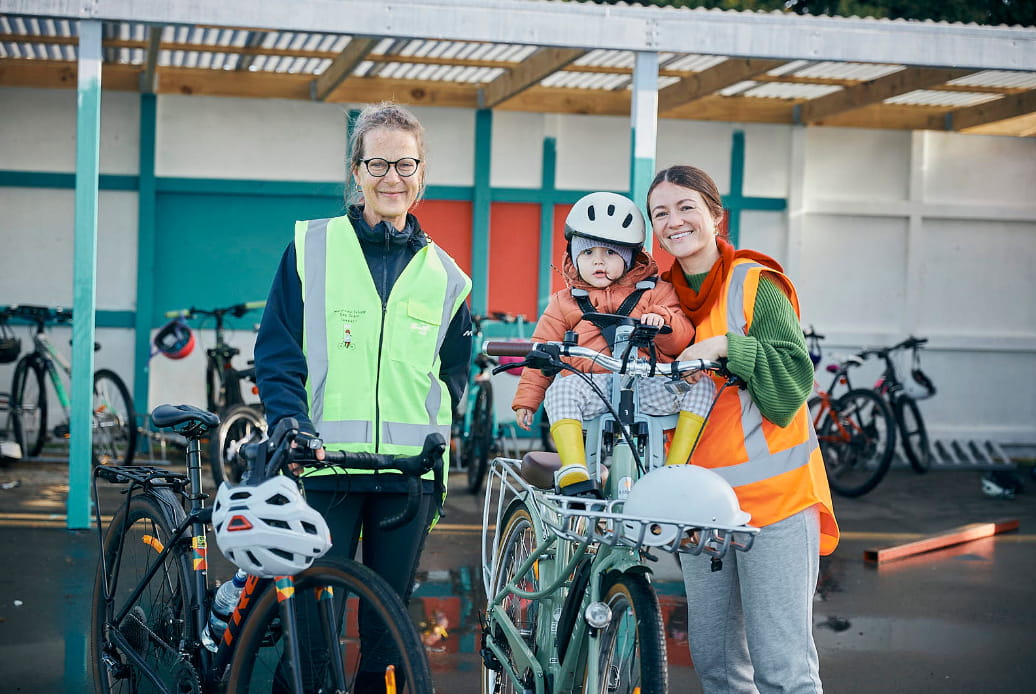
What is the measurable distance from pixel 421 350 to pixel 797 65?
6.38 m

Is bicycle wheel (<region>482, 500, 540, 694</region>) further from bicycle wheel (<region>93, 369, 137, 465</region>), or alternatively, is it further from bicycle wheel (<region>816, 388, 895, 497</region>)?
bicycle wheel (<region>816, 388, 895, 497</region>)

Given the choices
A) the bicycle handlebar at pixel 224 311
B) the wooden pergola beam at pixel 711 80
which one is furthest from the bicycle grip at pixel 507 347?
the bicycle handlebar at pixel 224 311

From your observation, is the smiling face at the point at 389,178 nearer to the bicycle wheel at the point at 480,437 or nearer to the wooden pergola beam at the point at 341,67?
the wooden pergola beam at the point at 341,67

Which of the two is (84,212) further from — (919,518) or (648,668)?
(919,518)

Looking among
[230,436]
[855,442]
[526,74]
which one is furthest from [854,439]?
[230,436]

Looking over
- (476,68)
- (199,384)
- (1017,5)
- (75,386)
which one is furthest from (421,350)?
(1017,5)

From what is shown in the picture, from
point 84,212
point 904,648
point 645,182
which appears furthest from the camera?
point 645,182

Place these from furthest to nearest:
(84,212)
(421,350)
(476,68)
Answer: (476,68)
(84,212)
(421,350)

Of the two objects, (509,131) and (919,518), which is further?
(509,131)

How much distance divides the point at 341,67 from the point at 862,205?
4.83 meters

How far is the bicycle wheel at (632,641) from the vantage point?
8.69 feet

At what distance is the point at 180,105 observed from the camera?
32.5 ft

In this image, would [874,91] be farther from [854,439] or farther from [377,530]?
[377,530]

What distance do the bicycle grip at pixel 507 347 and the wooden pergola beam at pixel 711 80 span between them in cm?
567
